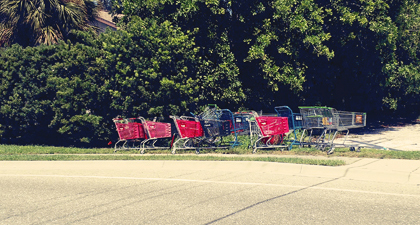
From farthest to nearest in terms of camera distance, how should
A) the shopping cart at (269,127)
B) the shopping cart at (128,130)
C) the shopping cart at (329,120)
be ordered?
1. the shopping cart at (128,130)
2. the shopping cart at (269,127)
3. the shopping cart at (329,120)

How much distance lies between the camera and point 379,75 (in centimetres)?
2039

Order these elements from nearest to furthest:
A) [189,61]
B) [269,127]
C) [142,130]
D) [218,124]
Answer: [269,127] → [218,124] → [142,130] → [189,61]

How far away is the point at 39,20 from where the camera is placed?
19297 mm

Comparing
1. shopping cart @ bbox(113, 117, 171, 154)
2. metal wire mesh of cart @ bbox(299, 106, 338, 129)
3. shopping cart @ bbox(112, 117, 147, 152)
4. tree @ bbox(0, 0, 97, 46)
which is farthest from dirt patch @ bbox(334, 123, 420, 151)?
tree @ bbox(0, 0, 97, 46)

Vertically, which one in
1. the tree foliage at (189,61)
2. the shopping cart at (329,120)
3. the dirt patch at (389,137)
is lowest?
the dirt patch at (389,137)

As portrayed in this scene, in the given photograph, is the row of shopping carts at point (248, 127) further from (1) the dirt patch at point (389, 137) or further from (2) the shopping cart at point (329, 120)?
(1) the dirt patch at point (389, 137)

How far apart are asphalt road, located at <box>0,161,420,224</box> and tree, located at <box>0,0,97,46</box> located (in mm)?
9864

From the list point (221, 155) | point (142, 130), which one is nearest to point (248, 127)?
point (221, 155)

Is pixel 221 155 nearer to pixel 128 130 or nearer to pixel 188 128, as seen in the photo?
pixel 188 128

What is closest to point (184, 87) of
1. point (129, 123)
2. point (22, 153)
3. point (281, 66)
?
point (129, 123)

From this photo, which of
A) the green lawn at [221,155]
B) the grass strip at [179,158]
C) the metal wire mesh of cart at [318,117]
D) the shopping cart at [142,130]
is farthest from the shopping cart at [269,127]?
the shopping cart at [142,130]

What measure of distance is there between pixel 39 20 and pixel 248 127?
11.1m

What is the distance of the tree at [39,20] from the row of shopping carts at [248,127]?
7083 millimetres

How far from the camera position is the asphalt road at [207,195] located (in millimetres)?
6547
